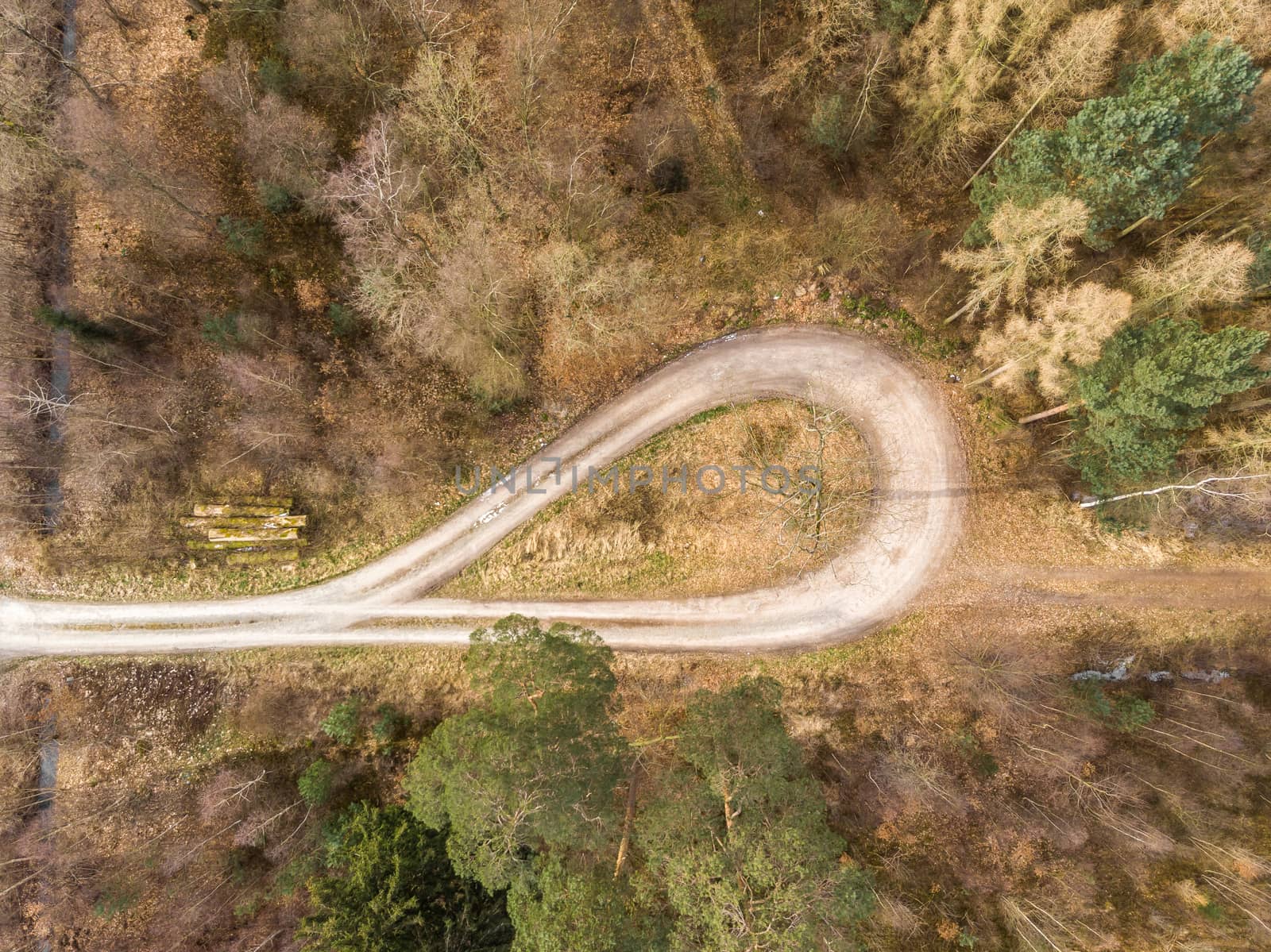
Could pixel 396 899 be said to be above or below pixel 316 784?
below

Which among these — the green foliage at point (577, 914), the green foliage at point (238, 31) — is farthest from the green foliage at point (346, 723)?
the green foliage at point (238, 31)

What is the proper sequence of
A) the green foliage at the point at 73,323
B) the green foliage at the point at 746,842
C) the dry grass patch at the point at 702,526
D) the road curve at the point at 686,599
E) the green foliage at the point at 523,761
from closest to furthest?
the green foliage at the point at 746,842 → the green foliage at the point at 523,761 → the green foliage at the point at 73,323 → the road curve at the point at 686,599 → the dry grass patch at the point at 702,526

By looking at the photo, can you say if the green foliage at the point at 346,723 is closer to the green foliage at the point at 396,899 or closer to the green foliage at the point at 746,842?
the green foliage at the point at 396,899

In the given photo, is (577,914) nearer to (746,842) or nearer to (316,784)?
(746,842)

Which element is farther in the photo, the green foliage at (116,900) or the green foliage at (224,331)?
the green foliage at (224,331)

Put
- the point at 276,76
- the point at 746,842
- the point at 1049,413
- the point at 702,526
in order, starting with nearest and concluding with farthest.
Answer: the point at 746,842 < the point at 1049,413 < the point at 276,76 < the point at 702,526

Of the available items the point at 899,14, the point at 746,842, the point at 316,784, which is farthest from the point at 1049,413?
the point at 316,784

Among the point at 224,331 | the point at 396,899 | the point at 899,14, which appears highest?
the point at 899,14
